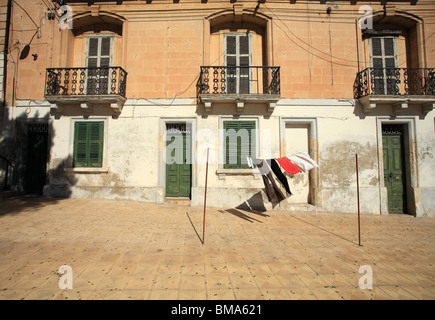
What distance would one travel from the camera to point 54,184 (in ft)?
29.1

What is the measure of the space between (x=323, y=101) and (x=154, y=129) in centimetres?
713

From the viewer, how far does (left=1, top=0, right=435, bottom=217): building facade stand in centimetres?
870

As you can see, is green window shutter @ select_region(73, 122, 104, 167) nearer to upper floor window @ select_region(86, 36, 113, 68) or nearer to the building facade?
the building facade

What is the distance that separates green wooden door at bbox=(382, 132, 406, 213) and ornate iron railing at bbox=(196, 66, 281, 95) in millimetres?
5351

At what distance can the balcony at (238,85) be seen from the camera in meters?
8.40

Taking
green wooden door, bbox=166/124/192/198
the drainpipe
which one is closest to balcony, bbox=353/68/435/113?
green wooden door, bbox=166/124/192/198

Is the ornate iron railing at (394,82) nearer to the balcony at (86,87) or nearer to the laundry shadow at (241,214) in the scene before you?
the laundry shadow at (241,214)

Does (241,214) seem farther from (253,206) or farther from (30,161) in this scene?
(30,161)

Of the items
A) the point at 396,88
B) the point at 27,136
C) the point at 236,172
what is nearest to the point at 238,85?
the point at 236,172

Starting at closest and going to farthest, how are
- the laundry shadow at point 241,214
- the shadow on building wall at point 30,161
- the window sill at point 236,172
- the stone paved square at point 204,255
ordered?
the stone paved square at point 204,255
the laundry shadow at point 241,214
the window sill at point 236,172
the shadow on building wall at point 30,161

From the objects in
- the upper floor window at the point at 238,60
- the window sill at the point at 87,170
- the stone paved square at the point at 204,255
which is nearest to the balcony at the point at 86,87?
the window sill at the point at 87,170

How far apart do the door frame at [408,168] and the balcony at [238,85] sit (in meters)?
4.63

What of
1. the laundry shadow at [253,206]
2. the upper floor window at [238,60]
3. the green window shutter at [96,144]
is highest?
the upper floor window at [238,60]
